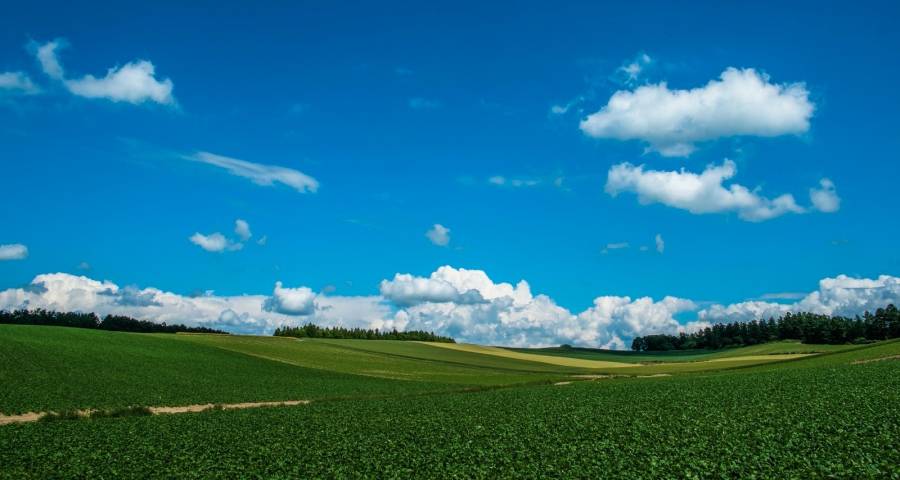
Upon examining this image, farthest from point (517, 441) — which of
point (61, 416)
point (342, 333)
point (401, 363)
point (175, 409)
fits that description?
point (342, 333)

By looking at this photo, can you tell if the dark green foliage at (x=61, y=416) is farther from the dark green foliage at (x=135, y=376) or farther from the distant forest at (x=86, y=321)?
the distant forest at (x=86, y=321)

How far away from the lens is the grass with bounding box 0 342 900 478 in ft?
63.5

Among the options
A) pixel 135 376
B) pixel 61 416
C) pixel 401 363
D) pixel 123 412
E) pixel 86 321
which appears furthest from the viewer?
pixel 86 321

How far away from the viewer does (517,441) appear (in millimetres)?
24531

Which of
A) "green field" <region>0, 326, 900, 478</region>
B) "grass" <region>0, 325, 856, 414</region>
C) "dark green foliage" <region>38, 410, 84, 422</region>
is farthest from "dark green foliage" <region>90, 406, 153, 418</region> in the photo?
"green field" <region>0, 326, 900, 478</region>

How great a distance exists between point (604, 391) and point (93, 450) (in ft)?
113

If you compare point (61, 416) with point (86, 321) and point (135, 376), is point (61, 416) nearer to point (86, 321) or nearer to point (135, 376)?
point (135, 376)

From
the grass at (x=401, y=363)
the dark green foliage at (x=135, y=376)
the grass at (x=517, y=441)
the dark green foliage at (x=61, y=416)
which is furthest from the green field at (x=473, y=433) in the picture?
the grass at (x=401, y=363)

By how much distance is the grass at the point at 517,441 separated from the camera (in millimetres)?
19359

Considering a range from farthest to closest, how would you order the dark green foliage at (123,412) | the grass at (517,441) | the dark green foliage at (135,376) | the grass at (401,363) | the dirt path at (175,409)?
the grass at (401,363), the dark green foliage at (135,376), the dark green foliage at (123,412), the dirt path at (175,409), the grass at (517,441)

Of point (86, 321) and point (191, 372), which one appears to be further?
point (86, 321)

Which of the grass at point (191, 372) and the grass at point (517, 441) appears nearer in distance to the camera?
the grass at point (517, 441)

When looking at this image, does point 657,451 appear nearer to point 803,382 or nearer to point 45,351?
point 803,382

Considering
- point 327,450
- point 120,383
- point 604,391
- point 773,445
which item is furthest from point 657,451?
point 120,383
